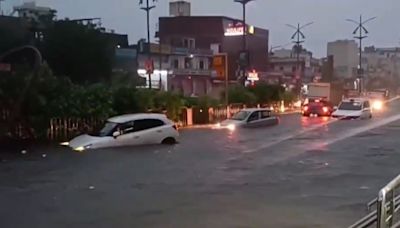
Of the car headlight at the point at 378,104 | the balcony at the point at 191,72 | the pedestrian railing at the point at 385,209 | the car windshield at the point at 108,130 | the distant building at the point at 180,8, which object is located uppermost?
the distant building at the point at 180,8

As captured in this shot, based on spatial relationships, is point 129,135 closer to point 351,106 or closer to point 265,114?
point 265,114

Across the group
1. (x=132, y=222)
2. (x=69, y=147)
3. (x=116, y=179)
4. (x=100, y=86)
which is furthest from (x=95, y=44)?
(x=132, y=222)

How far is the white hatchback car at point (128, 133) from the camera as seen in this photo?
27438mm

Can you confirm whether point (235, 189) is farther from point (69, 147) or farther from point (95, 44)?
point (95, 44)

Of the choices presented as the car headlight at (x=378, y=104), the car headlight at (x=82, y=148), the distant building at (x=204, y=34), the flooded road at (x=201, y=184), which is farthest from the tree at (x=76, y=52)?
the distant building at (x=204, y=34)

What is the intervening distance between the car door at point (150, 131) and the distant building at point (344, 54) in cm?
11162

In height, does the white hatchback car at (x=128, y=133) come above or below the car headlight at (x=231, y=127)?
above

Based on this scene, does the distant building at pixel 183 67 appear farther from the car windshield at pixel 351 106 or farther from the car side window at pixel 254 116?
the car side window at pixel 254 116

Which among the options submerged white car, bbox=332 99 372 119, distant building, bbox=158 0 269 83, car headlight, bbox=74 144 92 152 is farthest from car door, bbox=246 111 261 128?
distant building, bbox=158 0 269 83

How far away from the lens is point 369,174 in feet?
66.1

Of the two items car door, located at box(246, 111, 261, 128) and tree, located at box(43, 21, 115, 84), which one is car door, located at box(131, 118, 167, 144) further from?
tree, located at box(43, 21, 115, 84)

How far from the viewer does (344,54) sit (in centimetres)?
14138

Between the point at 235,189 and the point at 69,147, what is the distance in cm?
1299

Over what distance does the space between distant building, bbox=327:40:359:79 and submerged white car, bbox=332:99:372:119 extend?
8411 cm
